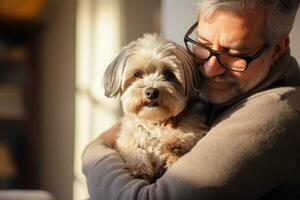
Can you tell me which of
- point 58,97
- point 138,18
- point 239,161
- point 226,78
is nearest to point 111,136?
point 226,78

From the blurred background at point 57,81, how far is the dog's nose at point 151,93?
4.72ft

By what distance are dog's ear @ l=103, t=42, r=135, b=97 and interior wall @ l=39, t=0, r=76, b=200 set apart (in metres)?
1.59

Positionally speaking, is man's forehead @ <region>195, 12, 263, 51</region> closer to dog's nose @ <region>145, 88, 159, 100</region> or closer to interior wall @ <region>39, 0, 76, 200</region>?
dog's nose @ <region>145, 88, 159, 100</region>

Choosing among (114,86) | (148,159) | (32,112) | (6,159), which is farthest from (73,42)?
(148,159)

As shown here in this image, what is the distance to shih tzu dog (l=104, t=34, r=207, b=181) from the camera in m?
1.33

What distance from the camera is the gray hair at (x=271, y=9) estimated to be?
1186 millimetres

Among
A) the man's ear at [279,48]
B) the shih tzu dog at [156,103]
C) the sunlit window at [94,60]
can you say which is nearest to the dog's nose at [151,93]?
the shih tzu dog at [156,103]

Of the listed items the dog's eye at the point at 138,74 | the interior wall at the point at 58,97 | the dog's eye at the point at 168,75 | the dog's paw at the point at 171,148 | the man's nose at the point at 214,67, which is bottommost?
the interior wall at the point at 58,97

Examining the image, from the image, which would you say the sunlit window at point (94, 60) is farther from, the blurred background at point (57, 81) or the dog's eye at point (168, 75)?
the dog's eye at point (168, 75)

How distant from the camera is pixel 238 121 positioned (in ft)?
3.59

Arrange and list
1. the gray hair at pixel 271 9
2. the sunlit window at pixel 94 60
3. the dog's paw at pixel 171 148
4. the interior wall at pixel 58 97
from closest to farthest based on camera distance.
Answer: the gray hair at pixel 271 9
the dog's paw at pixel 171 148
the sunlit window at pixel 94 60
the interior wall at pixel 58 97

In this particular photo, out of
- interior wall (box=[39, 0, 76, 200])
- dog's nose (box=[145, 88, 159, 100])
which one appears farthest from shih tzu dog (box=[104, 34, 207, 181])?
interior wall (box=[39, 0, 76, 200])

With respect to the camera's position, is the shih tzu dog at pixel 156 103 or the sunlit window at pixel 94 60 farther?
the sunlit window at pixel 94 60

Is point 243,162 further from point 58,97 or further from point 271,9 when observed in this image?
point 58,97
